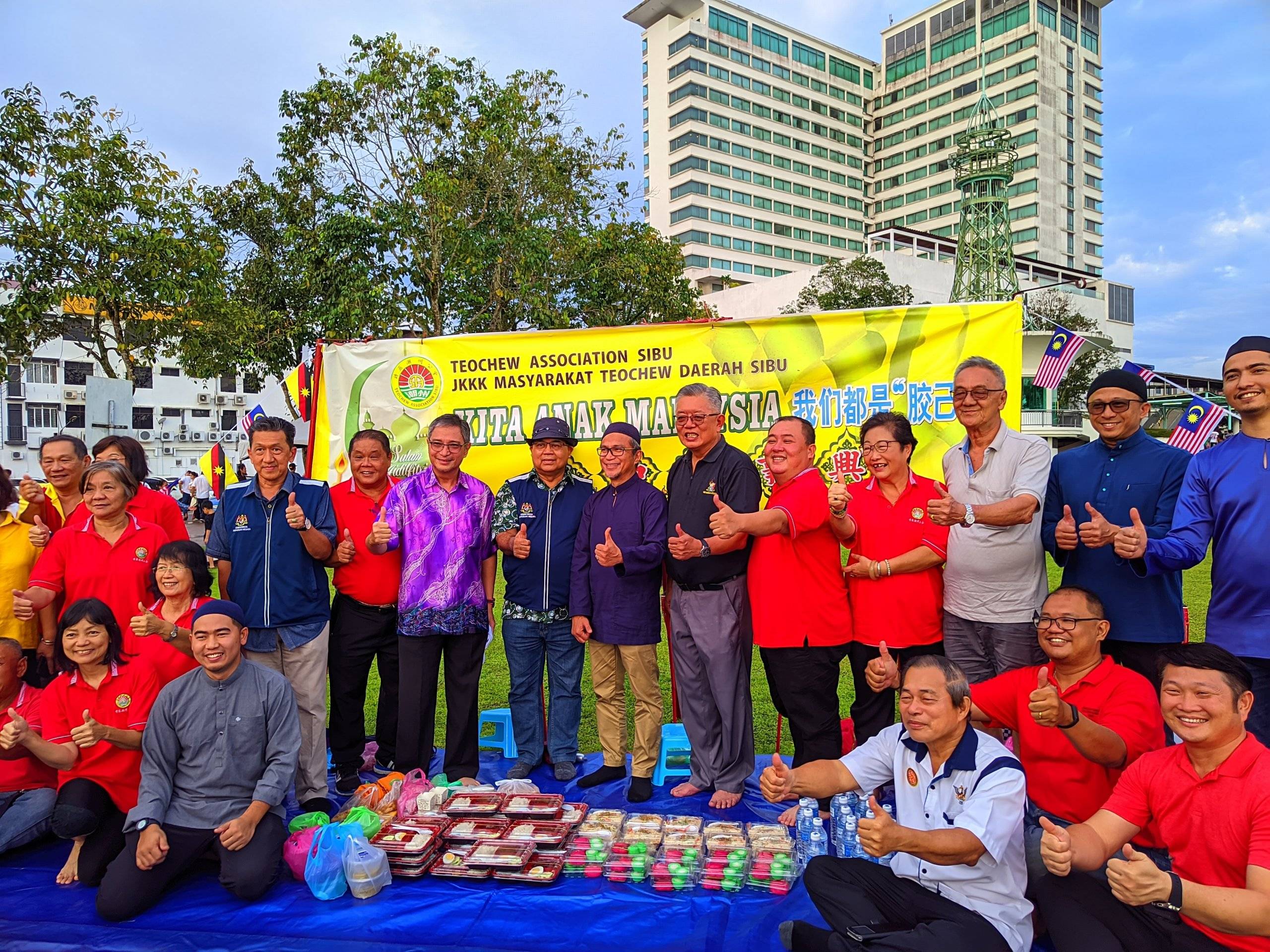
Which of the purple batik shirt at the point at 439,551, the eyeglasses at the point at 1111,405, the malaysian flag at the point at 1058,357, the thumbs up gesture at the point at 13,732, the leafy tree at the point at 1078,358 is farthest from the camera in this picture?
the leafy tree at the point at 1078,358

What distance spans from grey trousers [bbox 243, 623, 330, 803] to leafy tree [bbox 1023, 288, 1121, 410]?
31.6 meters

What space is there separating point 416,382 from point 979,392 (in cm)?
413

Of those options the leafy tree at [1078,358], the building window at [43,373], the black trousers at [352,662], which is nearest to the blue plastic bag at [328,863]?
the black trousers at [352,662]

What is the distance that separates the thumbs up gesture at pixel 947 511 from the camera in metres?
3.39

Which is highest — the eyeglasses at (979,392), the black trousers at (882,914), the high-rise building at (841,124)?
the high-rise building at (841,124)

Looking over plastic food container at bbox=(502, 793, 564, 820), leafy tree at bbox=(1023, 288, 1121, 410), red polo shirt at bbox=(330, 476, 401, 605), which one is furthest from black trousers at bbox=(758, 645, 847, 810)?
leafy tree at bbox=(1023, 288, 1121, 410)

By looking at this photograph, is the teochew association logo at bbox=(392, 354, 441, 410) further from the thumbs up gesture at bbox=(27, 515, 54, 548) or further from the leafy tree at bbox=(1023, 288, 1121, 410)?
the leafy tree at bbox=(1023, 288, 1121, 410)

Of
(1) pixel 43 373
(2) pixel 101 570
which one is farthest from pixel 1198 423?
(1) pixel 43 373

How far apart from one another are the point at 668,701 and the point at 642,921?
3.39 metres

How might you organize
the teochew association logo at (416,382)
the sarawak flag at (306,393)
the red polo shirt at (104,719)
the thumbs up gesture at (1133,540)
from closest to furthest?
the thumbs up gesture at (1133,540), the red polo shirt at (104,719), the teochew association logo at (416,382), the sarawak flag at (306,393)

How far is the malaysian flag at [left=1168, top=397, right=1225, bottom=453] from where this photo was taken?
4.91m

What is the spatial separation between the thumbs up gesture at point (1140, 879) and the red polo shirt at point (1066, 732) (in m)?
0.69

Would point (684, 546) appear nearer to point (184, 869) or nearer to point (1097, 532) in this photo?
point (1097, 532)

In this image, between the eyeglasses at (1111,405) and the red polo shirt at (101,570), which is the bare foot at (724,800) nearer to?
the eyeglasses at (1111,405)
